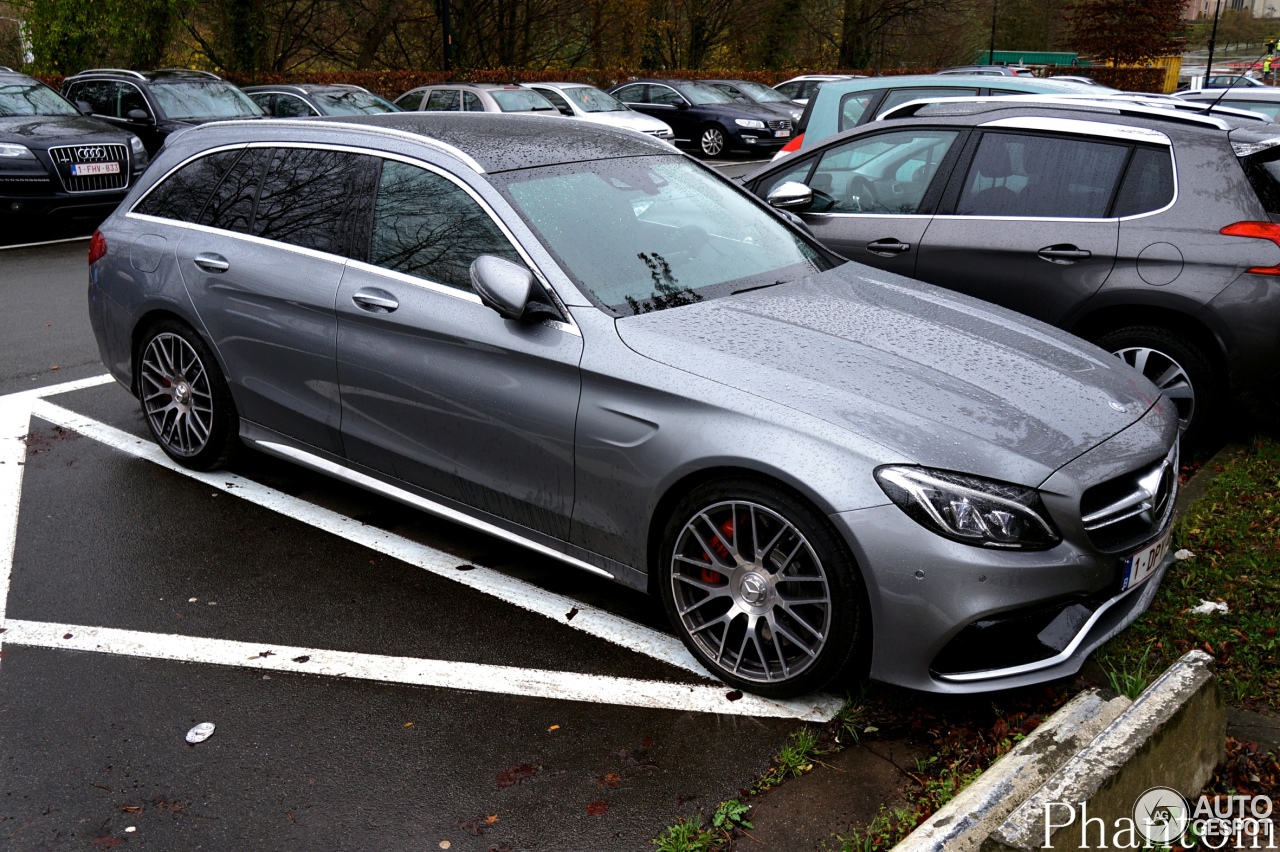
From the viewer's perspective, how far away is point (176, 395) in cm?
564

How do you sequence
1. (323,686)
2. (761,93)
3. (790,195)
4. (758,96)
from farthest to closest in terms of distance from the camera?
(761,93)
(758,96)
(790,195)
(323,686)

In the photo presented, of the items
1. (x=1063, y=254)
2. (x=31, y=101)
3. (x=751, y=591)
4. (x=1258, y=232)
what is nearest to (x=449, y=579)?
(x=751, y=591)

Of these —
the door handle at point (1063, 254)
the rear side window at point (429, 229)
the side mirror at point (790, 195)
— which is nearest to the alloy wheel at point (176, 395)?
the rear side window at point (429, 229)

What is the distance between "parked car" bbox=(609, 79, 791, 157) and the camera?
77.0 feet

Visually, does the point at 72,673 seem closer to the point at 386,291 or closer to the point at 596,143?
the point at 386,291

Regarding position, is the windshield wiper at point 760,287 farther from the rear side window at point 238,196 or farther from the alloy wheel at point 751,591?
the rear side window at point 238,196

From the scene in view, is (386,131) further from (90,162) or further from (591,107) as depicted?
(591,107)

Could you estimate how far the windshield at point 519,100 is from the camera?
766 inches

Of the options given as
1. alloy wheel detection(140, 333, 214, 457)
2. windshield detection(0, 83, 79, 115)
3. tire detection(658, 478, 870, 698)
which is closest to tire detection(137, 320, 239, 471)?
alloy wheel detection(140, 333, 214, 457)

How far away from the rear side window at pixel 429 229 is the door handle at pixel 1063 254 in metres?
3.03

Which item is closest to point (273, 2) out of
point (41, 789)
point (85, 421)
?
point (85, 421)

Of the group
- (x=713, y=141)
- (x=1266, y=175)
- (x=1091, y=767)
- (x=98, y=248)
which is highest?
(x=1266, y=175)

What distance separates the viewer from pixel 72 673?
399 centimetres

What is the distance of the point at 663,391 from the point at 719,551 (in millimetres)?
544
